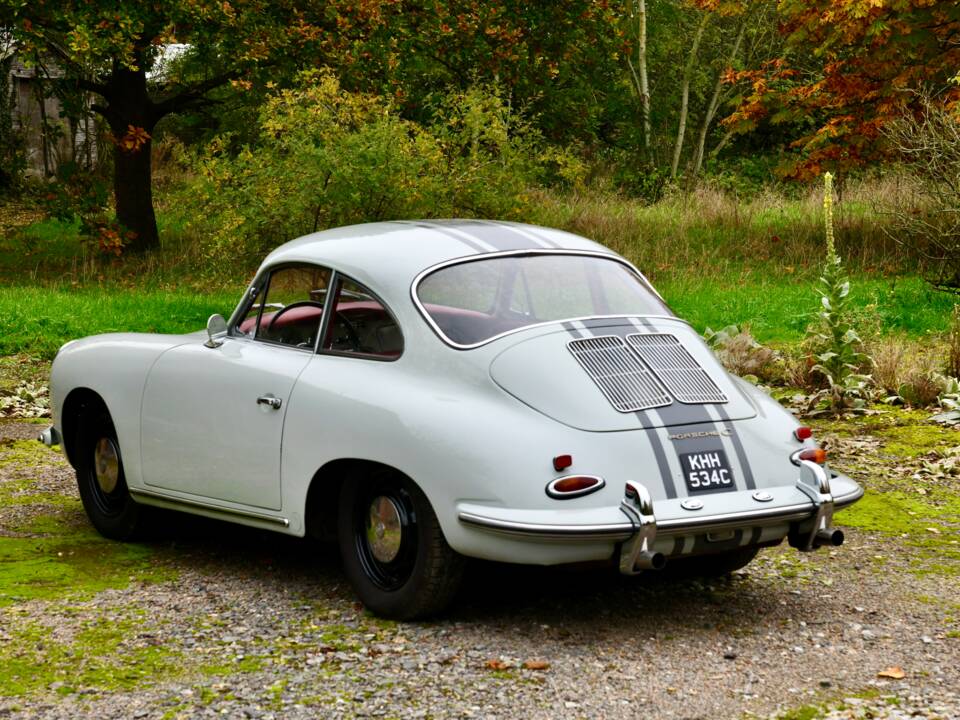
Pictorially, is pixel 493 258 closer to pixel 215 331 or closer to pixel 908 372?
pixel 215 331

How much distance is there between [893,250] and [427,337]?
662 inches

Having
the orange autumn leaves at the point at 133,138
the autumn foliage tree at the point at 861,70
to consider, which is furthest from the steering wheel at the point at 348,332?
the orange autumn leaves at the point at 133,138

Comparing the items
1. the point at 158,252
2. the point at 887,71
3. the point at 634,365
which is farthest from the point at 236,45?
the point at 634,365

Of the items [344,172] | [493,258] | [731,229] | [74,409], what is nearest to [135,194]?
[344,172]

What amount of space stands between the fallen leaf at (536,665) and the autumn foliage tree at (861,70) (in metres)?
15.3

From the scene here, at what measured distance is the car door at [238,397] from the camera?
5906 millimetres

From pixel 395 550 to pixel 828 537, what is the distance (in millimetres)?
1772

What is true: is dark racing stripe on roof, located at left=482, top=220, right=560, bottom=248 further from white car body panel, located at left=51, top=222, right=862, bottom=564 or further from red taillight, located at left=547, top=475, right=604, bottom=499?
red taillight, located at left=547, top=475, right=604, bottom=499

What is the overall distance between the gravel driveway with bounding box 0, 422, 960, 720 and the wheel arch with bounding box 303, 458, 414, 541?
33 centimetres

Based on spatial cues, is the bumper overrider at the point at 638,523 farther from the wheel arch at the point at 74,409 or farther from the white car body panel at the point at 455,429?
the wheel arch at the point at 74,409

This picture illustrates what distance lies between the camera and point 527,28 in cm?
2377

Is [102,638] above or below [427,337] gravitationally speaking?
below

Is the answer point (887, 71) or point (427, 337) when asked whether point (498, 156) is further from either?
point (427, 337)

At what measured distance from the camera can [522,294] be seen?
228 inches
